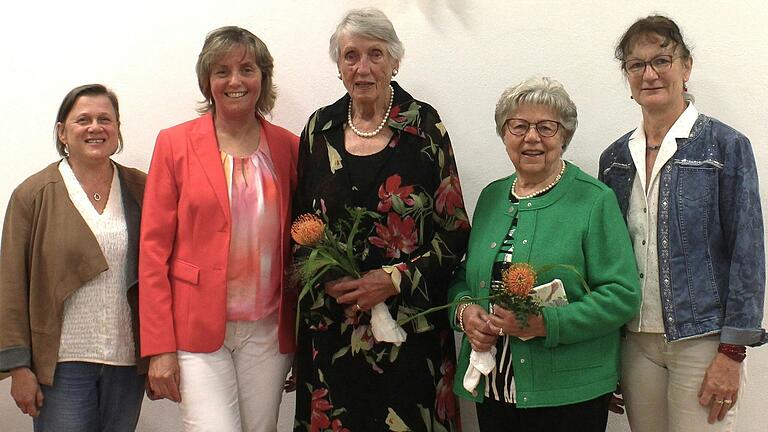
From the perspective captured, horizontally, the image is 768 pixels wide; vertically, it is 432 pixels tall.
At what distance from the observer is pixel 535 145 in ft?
6.46

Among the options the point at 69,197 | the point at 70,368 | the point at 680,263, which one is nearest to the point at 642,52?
the point at 680,263

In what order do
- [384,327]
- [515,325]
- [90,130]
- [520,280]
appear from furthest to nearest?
[90,130], [384,327], [515,325], [520,280]

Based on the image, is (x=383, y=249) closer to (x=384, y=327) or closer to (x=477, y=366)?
(x=384, y=327)

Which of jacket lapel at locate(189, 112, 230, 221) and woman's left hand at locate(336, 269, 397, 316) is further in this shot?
jacket lapel at locate(189, 112, 230, 221)

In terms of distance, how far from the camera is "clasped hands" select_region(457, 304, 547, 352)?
186 cm

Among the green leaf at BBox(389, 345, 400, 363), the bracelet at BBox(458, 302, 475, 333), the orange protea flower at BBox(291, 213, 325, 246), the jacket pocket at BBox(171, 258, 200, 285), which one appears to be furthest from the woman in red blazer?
the bracelet at BBox(458, 302, 475, 333)

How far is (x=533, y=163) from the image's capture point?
6.49 feet

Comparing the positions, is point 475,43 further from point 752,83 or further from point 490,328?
point 490,328

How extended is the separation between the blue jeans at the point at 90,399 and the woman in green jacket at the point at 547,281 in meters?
1.15

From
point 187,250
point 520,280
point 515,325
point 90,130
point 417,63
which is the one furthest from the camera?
point 417,63

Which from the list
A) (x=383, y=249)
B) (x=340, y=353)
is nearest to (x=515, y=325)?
(x=383, y=249)

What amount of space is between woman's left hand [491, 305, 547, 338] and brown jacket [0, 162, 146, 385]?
1.21m

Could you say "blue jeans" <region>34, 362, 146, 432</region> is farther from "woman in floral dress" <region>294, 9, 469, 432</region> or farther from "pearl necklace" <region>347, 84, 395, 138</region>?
"pearl necklace" <region>347, 84, 395, 138</region>

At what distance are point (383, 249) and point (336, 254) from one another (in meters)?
0.16
